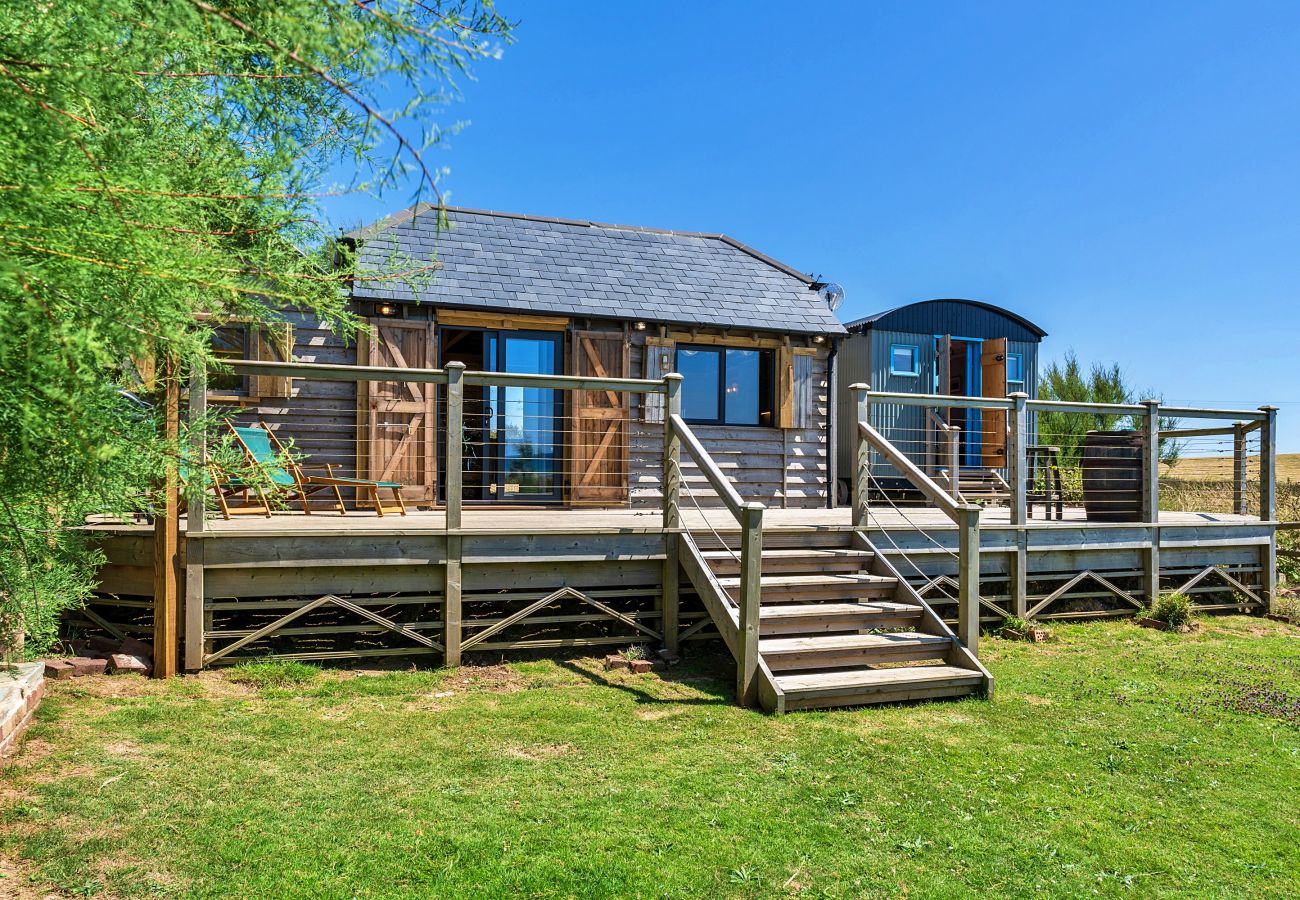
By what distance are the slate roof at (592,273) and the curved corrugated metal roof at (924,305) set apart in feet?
6.10

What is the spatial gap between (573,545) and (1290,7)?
1130cm

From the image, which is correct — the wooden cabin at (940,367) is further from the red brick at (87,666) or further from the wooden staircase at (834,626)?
the red brick at (87,666)

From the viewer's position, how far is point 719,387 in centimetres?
993

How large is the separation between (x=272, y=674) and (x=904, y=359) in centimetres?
1036

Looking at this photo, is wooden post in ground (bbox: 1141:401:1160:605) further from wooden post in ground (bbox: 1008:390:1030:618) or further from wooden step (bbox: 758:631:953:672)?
wooden step (bbox: 758:631:953:672)

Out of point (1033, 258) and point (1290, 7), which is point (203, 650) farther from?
point (1033, 258)

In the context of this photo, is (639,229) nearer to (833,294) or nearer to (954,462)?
(833,294)

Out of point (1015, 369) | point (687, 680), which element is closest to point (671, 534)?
point (687, 680)

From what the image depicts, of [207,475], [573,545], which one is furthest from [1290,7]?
[207,475]

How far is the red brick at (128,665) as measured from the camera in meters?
5.07

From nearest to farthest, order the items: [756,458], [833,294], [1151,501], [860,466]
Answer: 1. [860,466]
2. [1151,501]
3. [756,458]
4. [833,294]

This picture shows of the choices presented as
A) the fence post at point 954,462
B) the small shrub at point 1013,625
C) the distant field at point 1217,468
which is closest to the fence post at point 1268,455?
the fence post at point 954,462

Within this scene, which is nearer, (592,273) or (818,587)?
(818,587)

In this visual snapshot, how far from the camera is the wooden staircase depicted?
488 centimetres
